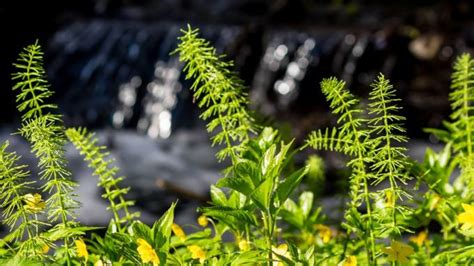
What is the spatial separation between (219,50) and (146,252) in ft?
27.3

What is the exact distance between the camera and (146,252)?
1338mm

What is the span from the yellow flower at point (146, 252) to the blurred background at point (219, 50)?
17.4 feet

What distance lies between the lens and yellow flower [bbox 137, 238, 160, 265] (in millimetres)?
1335

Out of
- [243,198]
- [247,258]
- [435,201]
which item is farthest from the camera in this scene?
[435,201]

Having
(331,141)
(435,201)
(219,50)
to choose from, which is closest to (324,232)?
(435,201)

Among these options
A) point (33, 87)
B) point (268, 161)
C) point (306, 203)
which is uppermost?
point (33, 87)

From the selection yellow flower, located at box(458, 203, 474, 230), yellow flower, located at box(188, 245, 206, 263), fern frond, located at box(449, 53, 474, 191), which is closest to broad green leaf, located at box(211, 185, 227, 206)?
yellow flower, located at box(188, 245, 206, 263)

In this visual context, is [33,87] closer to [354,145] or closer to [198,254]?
[198,254]

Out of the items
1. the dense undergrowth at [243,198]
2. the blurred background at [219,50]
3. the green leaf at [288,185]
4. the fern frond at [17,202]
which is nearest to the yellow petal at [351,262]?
the dense undergrowth at [243,198]

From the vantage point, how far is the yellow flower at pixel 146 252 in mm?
1335

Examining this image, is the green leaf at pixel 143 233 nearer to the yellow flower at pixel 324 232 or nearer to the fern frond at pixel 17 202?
the fern frond at pixel 17 202

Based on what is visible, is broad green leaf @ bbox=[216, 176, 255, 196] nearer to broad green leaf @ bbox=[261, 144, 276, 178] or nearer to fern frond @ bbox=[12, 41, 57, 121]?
broad green leaf @ bbox=[261, 144, 276, 178]

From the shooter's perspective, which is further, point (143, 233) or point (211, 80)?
point (211, 80)

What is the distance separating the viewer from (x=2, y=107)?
32.2ft
